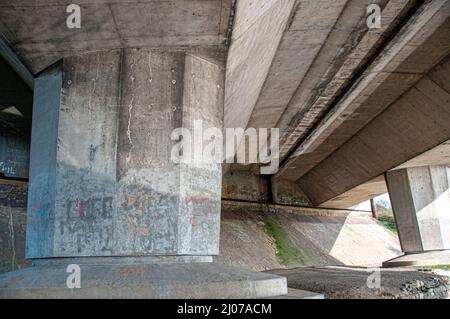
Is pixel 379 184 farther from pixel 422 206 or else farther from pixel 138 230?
pixel 138 230

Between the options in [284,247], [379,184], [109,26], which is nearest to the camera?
[109,26]

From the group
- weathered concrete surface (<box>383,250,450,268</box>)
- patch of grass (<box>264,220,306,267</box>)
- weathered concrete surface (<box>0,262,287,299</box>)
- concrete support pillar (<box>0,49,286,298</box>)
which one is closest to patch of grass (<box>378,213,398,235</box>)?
patch of grass (<box>264,220,306,267</box>)

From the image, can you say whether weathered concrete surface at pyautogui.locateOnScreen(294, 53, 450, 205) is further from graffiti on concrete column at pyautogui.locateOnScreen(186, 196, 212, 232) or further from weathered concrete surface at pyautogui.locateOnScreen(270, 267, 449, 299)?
graffiti on concrete column at pyautogui.locateOnScreen(186, 196, 212, 232)

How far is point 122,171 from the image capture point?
5328 mm

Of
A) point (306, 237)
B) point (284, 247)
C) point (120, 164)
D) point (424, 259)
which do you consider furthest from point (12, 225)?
point (306, 237)

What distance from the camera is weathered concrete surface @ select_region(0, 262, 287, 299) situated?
162 inches

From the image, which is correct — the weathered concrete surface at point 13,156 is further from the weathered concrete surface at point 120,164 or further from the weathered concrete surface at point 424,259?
the weathered concrete surface at point 424,259

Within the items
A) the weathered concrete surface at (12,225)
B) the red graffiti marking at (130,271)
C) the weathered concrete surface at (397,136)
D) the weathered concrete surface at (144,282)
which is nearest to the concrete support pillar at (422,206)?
the weathered concrete surface at (397,136)

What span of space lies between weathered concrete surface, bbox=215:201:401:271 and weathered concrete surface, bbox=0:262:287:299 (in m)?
9.87

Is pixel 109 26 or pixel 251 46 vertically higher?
pixel 251 46

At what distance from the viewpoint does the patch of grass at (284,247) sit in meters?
16.3

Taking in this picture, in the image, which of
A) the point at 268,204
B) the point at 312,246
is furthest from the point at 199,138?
the point at 268,204

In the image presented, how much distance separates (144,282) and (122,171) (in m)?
1.66

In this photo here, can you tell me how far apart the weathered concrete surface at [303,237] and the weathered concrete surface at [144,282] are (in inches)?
389
